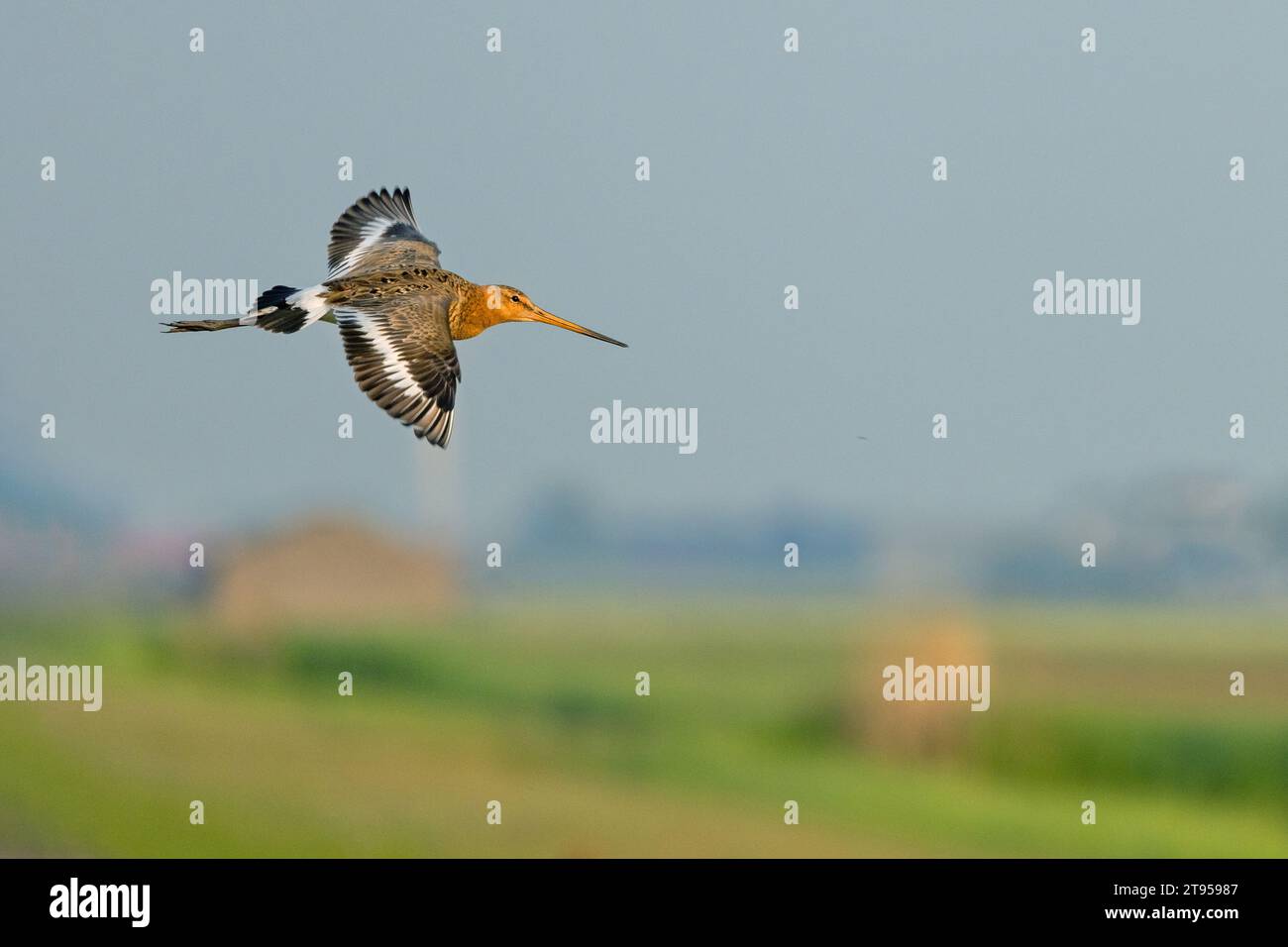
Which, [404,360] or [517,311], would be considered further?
[517,311]

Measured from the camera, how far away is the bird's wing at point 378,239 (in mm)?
9094

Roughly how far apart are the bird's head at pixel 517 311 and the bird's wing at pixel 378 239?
447 mm

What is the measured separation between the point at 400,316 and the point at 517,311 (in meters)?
1.56

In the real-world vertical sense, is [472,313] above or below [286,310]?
above

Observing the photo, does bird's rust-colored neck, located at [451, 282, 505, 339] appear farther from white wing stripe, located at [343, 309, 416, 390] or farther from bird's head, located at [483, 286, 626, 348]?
white wing stripe, located at [343, 309, 416, 390]

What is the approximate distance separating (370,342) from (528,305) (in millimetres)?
1986

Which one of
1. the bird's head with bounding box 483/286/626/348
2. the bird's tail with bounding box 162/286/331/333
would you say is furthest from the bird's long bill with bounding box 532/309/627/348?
the bird's tail with bounding box 162/286/331/333

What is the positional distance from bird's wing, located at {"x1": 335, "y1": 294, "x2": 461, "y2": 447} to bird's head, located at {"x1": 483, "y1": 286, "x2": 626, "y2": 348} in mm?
1124

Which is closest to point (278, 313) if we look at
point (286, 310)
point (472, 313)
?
point (286, 310)

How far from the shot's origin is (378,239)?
9.60 meters

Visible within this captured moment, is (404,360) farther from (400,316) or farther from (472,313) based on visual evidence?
(472,313)

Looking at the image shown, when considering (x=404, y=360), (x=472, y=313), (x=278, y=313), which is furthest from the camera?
(x=472, y=313)

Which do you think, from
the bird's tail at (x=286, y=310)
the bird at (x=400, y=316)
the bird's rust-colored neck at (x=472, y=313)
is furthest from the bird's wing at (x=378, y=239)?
the bird's tail at (x=286, y=310)

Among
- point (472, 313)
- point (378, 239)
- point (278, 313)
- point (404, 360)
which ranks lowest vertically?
point (404, 360)
